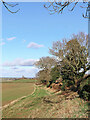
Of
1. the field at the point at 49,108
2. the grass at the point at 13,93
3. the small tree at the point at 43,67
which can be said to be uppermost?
the small tree at the point at 43,67

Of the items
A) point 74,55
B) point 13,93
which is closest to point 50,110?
point 74,55

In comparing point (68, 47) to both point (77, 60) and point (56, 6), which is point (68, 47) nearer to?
point (77, 60)

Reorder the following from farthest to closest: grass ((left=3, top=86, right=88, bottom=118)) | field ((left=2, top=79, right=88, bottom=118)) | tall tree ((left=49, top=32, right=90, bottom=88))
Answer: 1. tall tree ((left=49, top=32, right=90, bottom=88))
2. field ((left=2, top=79, right=88, bottom=118))
3. grass ((left=3, top=86, right=88, bottom=118))

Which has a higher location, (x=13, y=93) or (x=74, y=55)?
(x=74, y=55)

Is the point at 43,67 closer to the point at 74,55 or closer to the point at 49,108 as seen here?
the point at 74,55

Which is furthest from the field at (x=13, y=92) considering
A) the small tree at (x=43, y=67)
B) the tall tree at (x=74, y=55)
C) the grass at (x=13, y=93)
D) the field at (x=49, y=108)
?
the tall tree at (x=74, y=55)

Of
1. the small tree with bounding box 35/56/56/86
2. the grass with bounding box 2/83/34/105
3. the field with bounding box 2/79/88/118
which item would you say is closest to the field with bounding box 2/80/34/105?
the grass with bounding box 2/83/34/105

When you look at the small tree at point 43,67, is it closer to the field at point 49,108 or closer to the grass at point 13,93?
the grass at point 13,93

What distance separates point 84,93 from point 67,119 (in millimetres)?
4808

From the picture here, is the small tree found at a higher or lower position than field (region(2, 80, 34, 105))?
higher

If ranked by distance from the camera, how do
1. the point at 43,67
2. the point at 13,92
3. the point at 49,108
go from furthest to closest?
the point at 43,67, the point at 13,92, the point at 49,108

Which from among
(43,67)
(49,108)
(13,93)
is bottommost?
(13,93)

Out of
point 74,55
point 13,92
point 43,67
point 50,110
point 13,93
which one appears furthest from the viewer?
point 43,67

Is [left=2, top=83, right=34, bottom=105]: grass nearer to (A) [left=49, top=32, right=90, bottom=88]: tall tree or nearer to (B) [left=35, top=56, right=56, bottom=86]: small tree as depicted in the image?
(B) [left=35, top=56, right=56, bottom=86]: small tree
